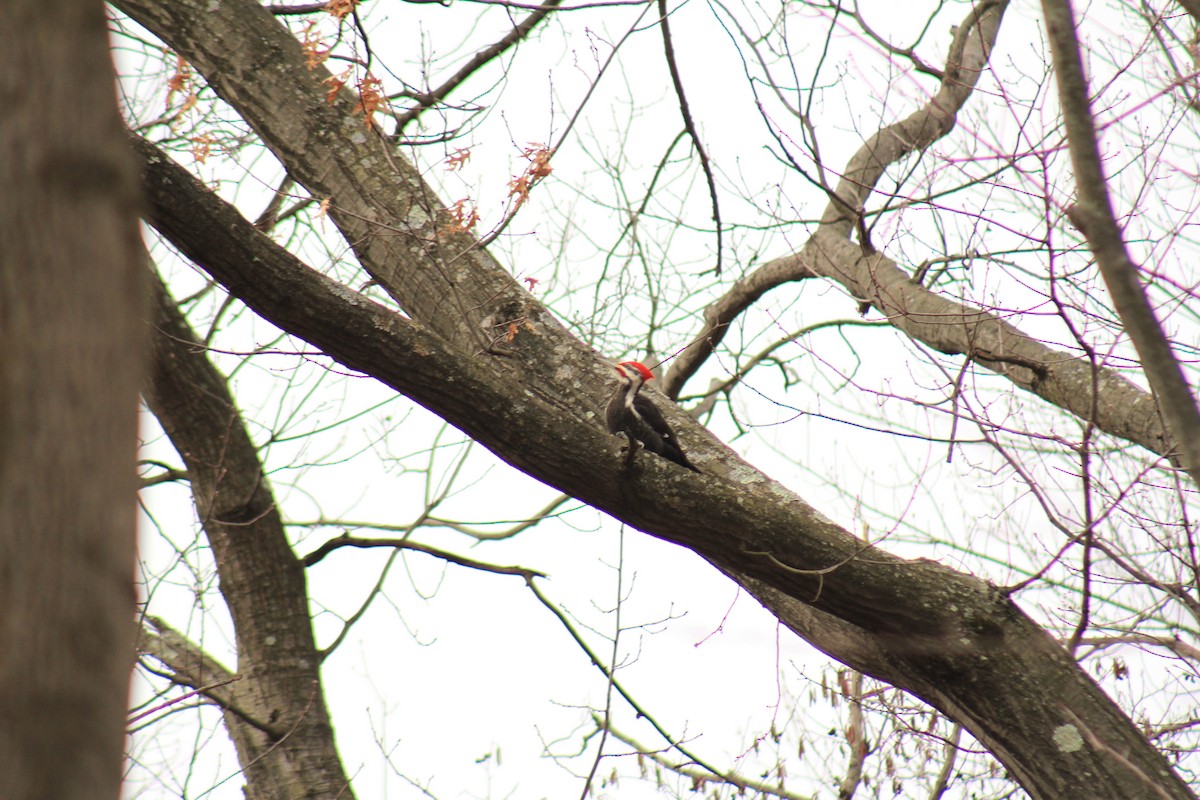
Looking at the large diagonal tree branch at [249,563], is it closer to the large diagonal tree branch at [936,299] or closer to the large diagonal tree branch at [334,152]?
the large diagonal tree branch at [334,152]

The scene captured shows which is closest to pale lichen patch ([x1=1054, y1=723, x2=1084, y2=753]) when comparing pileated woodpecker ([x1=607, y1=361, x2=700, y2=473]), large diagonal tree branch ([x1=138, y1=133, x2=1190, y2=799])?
large diagonal tree branch ([x1=138, y1=133, x2=1190, y2=799])

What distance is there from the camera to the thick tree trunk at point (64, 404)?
2.15 feet

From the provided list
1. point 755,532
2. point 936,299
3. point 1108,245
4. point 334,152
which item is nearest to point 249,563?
point 334,152

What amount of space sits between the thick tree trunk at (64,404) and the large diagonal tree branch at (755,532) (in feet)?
6.13

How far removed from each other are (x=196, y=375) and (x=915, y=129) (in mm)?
3692

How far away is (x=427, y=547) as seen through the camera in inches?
197

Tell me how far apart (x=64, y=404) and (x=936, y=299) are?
4247 mm

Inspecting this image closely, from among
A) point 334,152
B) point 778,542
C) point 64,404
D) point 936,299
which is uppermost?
point 936,299

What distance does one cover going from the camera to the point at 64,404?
27.6 inches

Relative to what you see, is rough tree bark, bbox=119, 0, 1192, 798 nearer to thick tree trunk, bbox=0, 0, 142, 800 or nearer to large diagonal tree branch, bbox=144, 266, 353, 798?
large diagonal tree branch, bbox=144, 266, 353, 798

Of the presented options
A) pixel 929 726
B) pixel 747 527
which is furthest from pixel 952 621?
pixel 929 726

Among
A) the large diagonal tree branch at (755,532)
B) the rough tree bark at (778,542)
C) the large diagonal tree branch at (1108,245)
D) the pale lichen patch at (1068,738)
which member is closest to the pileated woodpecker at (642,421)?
the rough tree bark at (778,542)

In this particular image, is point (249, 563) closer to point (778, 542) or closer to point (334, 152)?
point (334, 152)

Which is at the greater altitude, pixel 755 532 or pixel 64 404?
pixel 755 532
